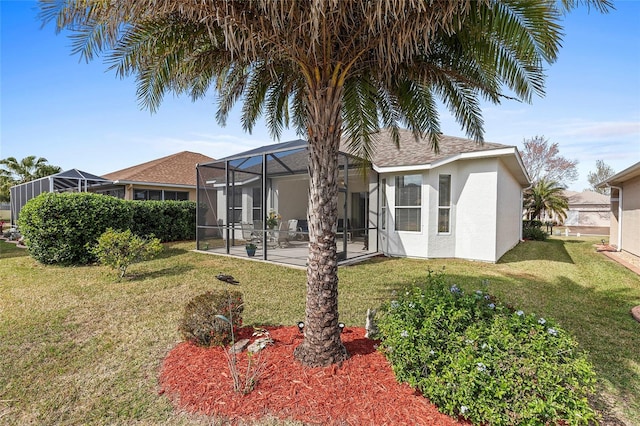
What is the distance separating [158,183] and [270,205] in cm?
889

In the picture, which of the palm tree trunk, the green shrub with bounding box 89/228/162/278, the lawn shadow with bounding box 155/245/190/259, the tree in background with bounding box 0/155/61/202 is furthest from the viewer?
the tree in background with bounding box 0/155/61/202

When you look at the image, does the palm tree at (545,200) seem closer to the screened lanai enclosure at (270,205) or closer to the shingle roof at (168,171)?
the screened lanai enclosure at (270,205)

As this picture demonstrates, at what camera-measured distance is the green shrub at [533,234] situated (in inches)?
772

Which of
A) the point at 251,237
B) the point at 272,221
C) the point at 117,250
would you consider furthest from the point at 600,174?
the point at 117,250

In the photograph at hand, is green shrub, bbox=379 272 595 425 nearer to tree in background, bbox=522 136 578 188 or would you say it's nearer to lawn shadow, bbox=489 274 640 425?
lawn shadow, bbox=489 274 640 425

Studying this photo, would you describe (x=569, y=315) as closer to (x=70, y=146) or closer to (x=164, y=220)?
(x=164, y=220)

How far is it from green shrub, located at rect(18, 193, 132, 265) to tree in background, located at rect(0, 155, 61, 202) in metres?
28.6

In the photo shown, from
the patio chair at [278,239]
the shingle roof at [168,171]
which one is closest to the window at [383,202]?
the patio chair at [278,239]

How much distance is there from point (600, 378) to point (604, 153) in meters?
60.5

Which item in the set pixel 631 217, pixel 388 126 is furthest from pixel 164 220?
pixel 631 217

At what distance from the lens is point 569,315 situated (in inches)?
217

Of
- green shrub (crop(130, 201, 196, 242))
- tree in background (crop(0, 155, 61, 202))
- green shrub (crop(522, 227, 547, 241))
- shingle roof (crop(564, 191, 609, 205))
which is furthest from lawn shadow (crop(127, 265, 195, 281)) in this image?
shingle roof (crop(564, 191, 609, 205))

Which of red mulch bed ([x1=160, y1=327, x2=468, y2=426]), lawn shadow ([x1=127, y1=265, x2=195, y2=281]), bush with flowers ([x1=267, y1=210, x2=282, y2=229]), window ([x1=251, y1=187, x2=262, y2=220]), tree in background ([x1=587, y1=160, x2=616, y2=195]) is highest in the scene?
tree in background ([x1=587, y1=160, x2=616, y2=195])

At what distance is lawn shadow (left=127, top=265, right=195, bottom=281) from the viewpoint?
8148mm
